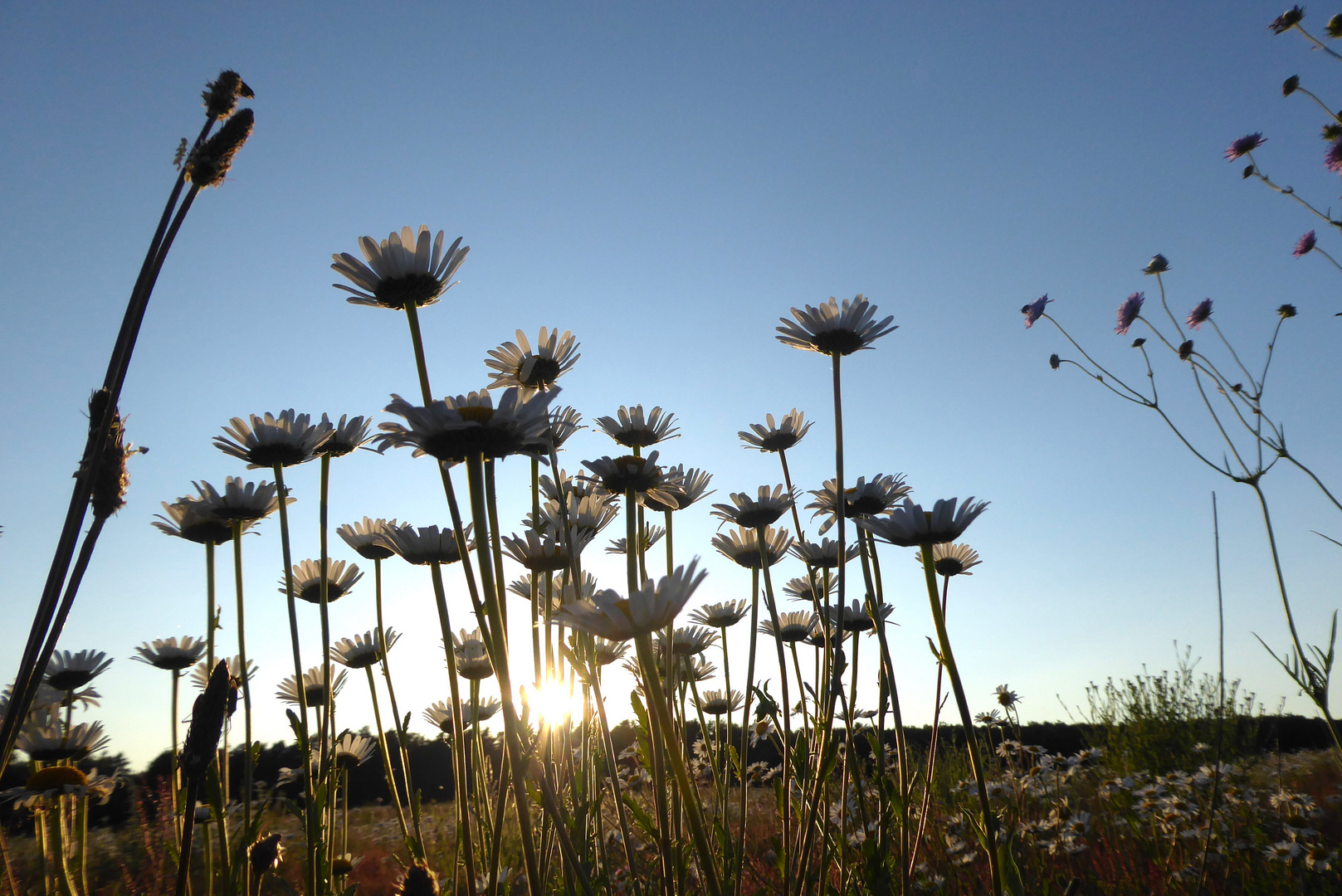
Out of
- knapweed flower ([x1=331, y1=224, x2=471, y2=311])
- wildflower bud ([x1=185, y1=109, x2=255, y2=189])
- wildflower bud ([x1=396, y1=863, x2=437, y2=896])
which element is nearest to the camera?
wildflower bud ([x1=185, y1=109, x2=255, y2=189])

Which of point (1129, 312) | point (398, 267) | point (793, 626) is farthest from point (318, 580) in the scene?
point (1129, 312)

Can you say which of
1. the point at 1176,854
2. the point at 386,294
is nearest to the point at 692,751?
the point at 1176,854

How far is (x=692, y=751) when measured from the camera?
6695 mm

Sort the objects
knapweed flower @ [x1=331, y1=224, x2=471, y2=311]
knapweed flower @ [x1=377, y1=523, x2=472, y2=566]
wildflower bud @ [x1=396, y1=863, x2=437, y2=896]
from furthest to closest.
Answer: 1. knapweed flower @ [x1=377, y1=523, x2=472, y2=566]
2. knapweed flower @ [x1=331, y1=224, x2=471, y2=311]
3. wildflower bud @ [x1=396, y1=863, x2=437, y2=896]

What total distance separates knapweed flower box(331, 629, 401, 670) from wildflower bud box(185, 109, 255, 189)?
230 cm

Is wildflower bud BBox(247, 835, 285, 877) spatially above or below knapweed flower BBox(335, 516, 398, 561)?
below

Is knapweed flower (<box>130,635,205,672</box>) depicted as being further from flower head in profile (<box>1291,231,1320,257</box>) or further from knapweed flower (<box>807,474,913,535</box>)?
flower head in profile (<box>1291,231,1320,257</box>)

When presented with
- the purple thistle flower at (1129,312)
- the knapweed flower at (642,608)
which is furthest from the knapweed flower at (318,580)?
the purple thistle flower at (1129,312)

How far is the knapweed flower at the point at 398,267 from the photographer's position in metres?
2.00

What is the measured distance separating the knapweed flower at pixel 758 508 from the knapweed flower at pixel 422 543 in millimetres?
1221

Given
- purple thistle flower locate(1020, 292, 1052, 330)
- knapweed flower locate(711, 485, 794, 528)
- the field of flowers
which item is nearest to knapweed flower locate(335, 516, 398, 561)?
the field of flowers

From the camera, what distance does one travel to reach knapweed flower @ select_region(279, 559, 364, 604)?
3320 millimetres

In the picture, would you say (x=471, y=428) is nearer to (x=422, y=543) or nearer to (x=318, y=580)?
(x=422, y=543)

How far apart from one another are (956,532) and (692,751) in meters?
5.31
